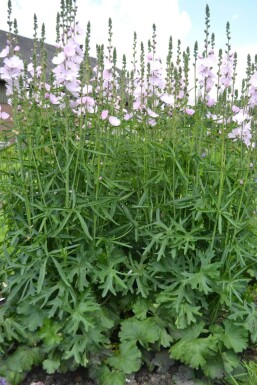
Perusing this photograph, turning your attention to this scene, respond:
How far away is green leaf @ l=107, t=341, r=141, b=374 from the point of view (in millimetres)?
2842

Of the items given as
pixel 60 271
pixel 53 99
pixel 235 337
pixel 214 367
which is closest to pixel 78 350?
pixel 60 271

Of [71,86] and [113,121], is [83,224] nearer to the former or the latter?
[113,121]

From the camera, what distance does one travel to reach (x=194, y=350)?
284cm

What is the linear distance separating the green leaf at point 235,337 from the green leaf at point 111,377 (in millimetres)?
649

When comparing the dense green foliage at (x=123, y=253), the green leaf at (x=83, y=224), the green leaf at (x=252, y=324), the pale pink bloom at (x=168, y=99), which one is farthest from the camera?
the pale pink bloom at (x=168, y=99)

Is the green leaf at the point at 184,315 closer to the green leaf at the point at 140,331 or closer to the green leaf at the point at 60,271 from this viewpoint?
the green leaf at the point at 140,331

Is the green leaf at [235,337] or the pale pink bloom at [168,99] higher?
the pale pink bloom at [168,99]

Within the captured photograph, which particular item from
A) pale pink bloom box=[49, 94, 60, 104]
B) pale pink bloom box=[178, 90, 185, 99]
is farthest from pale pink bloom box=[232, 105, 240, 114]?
pale pink bloom box=[49, 94, 60, 104]

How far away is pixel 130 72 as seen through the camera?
3.88 metres

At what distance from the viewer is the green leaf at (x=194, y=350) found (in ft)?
9.25

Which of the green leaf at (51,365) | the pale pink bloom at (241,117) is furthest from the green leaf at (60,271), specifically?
the pale pink bloom at (241,117)

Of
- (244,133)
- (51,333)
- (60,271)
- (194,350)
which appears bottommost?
(194,350)

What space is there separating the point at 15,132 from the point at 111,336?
1442 mm

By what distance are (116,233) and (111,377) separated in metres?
0.86
